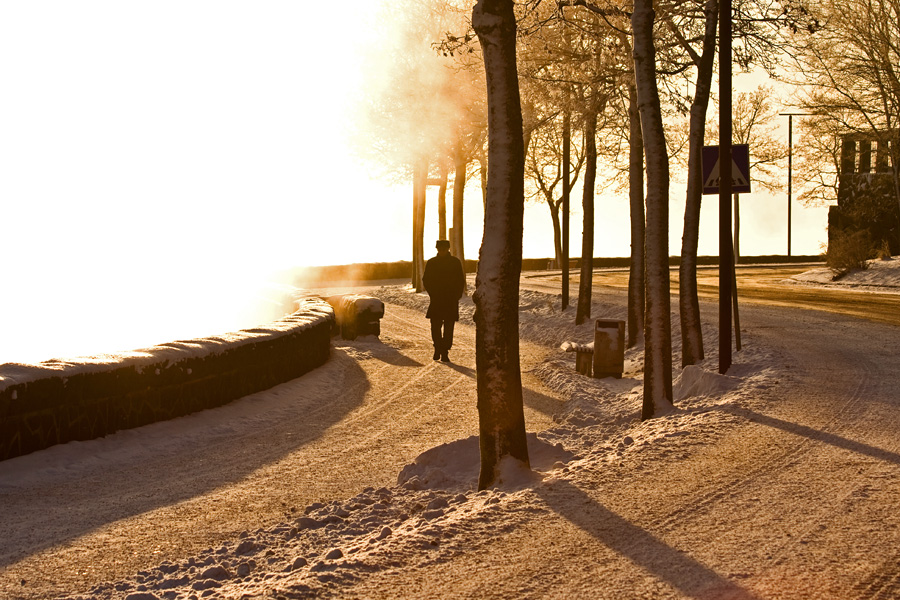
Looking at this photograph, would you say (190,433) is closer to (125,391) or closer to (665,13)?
(125,391)

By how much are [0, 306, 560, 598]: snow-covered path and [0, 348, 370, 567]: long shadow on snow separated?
0.01 m

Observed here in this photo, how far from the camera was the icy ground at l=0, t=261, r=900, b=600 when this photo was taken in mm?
5148

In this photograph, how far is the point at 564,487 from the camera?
281 inches

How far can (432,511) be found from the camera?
698 cm

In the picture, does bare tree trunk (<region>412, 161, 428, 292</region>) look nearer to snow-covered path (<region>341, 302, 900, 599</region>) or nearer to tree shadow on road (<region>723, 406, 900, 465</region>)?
tree shadow on road (<region>723, 406, 900, 465</region>)

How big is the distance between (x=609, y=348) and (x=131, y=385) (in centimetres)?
699

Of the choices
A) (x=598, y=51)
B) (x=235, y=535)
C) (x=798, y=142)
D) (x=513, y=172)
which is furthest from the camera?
(x=798, y=142)

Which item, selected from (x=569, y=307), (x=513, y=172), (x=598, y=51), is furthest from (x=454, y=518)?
(x=569, y=307)

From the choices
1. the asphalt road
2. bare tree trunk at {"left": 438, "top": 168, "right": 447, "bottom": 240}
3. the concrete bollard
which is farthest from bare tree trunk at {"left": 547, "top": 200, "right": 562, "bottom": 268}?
the concrete bollard

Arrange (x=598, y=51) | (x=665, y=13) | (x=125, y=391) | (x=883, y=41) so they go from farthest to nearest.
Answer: (x=883, y=41)
(x=598, y=51)
(x=665, y=13)
(x=125, y=391)

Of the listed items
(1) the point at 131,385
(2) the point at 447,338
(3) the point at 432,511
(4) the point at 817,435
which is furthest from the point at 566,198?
(3) the point at 432,511

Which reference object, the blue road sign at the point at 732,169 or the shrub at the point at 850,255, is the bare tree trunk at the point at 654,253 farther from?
the shrub at the point at 850,255

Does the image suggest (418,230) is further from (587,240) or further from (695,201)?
(695,201)

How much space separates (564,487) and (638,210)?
848cm
